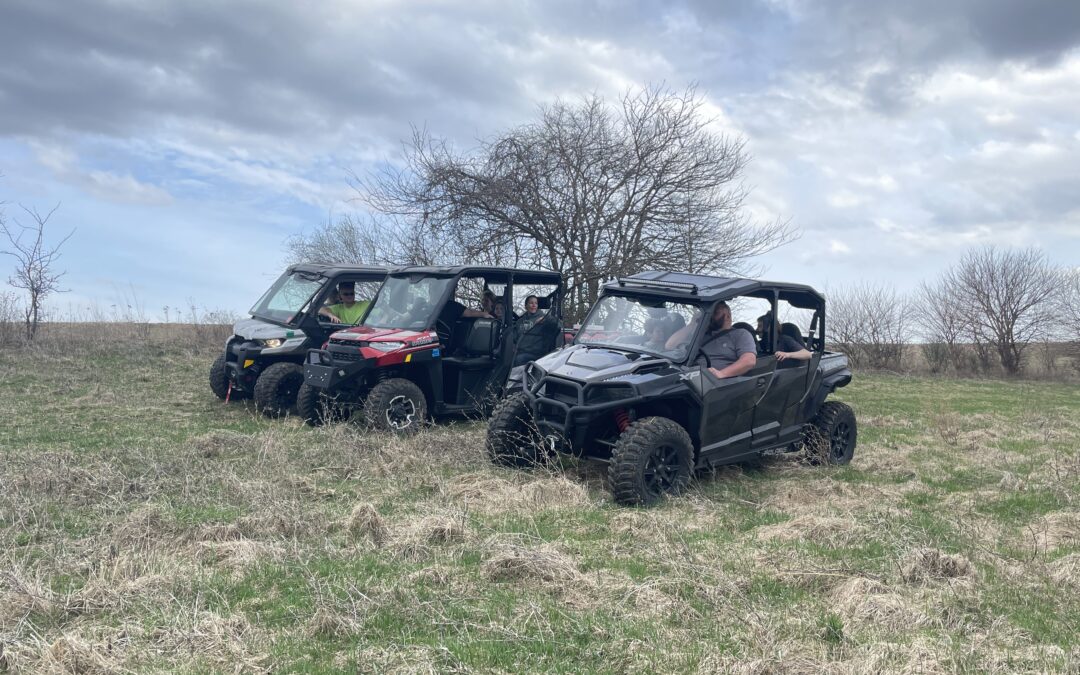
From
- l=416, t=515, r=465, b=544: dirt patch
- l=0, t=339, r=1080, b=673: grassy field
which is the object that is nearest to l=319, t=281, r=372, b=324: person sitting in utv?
l=0, t=339, r=1080, b=673: grassy field

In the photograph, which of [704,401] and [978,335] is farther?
[978,335]

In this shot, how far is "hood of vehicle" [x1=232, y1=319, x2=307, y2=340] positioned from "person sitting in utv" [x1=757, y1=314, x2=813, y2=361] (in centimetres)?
666

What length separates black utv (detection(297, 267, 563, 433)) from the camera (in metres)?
10.4

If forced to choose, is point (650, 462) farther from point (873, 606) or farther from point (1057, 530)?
point (1057, 530)

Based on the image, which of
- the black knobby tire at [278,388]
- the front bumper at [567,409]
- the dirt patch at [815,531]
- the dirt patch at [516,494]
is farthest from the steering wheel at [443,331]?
the dirt patch at [815,531]

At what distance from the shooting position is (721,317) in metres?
7.95

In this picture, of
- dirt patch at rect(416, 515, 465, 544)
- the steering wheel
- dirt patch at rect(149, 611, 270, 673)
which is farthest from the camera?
the steering wheel

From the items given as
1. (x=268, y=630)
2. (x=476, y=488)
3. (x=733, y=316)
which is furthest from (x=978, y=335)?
(x=268, y=630)

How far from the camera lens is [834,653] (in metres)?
3.95

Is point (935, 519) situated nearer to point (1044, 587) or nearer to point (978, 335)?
point (1044, 587)

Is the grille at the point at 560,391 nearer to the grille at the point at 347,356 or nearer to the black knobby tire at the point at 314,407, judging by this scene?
the grille at the point at 347,356

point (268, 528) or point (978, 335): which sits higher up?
point (978, 335)

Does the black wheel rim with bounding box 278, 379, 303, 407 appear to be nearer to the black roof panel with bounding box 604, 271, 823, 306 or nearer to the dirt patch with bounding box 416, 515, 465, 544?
the black roof panel with bounding box 604, 271, 823, 306

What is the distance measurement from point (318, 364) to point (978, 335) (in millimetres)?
29874
